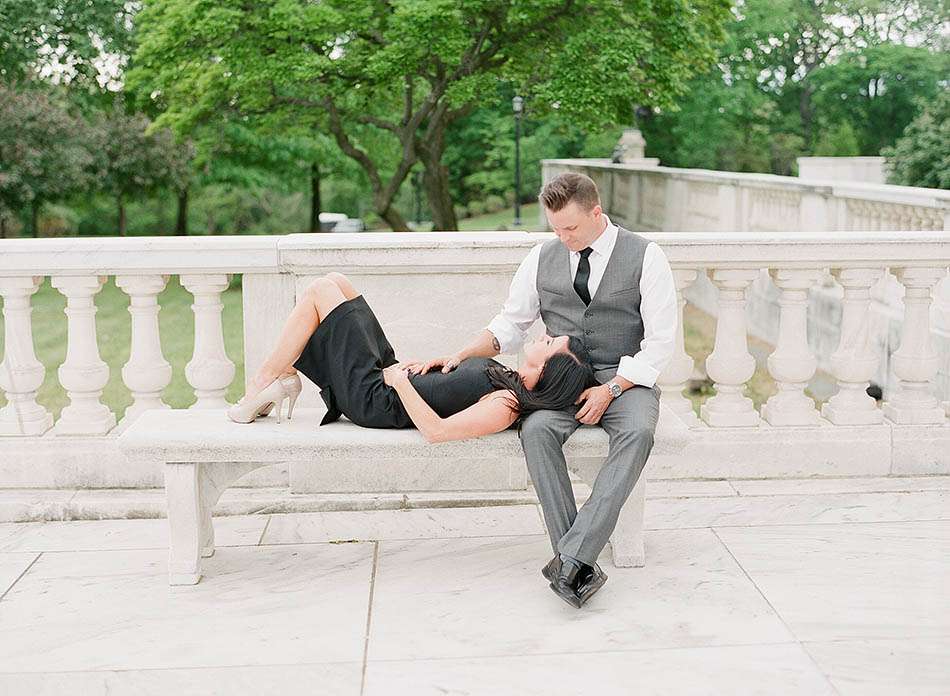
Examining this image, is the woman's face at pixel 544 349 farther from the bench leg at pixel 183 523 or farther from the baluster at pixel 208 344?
the baluster at pixel 208 344

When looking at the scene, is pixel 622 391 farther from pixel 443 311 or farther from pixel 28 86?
pixel 28 86

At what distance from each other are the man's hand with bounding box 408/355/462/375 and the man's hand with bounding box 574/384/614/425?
571 millimetres

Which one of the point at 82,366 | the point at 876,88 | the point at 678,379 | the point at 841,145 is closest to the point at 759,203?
the point at 678,379

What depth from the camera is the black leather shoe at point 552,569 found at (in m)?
4.67

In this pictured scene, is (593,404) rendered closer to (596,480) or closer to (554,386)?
(554,386)

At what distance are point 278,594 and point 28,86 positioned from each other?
24.8 m

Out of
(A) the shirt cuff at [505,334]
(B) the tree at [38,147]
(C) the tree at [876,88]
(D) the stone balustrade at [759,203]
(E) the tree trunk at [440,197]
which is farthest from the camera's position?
(C) the tree at [876,88]

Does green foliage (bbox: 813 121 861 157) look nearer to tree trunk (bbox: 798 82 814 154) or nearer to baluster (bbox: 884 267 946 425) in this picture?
tree trunk (bbox: 798 82 814 154)

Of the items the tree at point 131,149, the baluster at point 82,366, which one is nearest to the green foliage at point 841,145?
the tree at point 131,149

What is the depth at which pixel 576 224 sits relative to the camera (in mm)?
4922

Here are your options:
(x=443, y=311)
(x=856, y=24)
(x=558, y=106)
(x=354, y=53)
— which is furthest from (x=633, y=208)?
(x=856, y=24)

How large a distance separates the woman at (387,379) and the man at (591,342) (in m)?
0.11

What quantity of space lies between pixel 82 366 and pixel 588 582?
9.28 feet

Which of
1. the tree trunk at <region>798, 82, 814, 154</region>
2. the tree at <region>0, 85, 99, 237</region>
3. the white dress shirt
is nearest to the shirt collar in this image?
the white dress shirt
